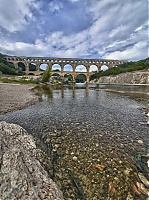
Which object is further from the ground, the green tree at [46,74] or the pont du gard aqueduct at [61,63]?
the pont du gard aqueduct at [61,63]

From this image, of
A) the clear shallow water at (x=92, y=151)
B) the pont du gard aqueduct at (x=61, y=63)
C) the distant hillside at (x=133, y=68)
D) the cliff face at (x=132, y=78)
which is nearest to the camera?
the clear shallow water at (x=92, y=151)

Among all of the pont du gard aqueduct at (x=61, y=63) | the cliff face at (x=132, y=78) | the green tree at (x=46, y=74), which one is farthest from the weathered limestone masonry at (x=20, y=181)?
the pont du gard aqueduct at (x=61, y=63)

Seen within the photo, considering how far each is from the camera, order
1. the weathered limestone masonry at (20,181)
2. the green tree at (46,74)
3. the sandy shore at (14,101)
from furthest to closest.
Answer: the green tree at (46,74) → the sandy shore at (14,101) → the weathered limestone masonry at (20,181)

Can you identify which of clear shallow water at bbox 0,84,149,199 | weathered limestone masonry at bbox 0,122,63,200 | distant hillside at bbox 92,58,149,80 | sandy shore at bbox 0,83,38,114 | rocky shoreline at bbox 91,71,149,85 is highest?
distant hillside at bbox 92,58,149,80

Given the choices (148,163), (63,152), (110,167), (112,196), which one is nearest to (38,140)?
(63,152)

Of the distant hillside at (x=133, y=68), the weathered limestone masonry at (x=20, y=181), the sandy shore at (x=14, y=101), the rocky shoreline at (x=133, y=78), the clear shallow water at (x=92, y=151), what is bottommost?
the clear shallow water at (x=92, y=151)

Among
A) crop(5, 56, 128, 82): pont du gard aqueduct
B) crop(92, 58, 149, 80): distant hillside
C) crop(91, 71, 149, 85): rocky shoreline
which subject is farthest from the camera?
crop(5, 56, 128, 82): pont du gard aqueduct

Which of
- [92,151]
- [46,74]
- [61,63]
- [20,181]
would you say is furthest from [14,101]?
[61,63]

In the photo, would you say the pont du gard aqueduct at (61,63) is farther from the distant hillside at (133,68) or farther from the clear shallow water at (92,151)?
the clear shallow water at (92,151)

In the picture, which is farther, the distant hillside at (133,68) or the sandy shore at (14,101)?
the distant hillside at (133,68)

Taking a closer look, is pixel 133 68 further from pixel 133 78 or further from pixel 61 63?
pixel 61 63

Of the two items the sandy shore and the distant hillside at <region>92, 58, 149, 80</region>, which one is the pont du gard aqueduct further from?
the sandy shore

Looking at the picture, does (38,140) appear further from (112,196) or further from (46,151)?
(112,196)

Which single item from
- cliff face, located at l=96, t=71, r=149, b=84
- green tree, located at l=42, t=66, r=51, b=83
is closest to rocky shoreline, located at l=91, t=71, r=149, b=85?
cliff face, located at l=96, t=71, r=149, b=84
